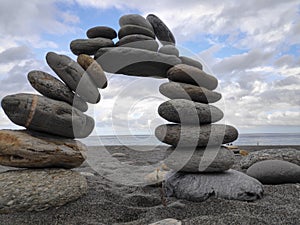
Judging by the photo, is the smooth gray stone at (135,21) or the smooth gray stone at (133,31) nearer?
the smooth gray stone at (133,31)

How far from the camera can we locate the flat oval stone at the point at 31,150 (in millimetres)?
4340

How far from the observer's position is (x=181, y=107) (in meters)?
4.91

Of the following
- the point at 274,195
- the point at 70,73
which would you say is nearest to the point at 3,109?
the point at 70,73

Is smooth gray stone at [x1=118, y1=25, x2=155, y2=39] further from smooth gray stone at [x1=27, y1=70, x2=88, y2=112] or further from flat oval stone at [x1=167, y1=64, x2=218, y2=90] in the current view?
smooth gray stone at [x1=27, y1=70, x2=88, y2=112]

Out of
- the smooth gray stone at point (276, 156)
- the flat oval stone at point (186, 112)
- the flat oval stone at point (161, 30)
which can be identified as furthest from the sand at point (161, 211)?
the flat oval stone at point (161, 30)

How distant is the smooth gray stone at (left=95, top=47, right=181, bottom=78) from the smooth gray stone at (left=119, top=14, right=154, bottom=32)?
819 mm

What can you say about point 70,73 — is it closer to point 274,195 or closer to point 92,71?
point 92,71

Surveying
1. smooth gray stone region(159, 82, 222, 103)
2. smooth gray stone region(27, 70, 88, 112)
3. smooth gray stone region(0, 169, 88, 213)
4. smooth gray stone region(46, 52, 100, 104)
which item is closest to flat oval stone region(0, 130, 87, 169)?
smooth gray stone region(0, 169, 88, 213)

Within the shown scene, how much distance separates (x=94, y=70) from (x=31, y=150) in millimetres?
1763

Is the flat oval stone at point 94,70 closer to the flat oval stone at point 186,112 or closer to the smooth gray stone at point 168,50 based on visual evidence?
the flat oval stone at point 186,112

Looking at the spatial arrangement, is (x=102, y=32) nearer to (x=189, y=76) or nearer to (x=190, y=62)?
(x=190, y=62)

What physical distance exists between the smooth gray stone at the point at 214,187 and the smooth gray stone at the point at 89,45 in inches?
121

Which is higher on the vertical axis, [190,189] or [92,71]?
[92,71]

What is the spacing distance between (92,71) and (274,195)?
392 cm
